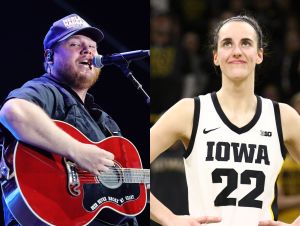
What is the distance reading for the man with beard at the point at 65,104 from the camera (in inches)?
85.2

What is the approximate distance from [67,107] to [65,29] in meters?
0.24

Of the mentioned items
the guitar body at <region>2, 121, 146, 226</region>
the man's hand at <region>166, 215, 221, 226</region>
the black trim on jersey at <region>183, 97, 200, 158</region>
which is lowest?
the man's hand at <region>166, 215, 221, 226</region>

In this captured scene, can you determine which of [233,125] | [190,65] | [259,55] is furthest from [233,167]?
[190,65]

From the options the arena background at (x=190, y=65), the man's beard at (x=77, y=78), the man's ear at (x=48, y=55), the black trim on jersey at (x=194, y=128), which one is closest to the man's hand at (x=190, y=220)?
the black trim on jersey at (x=194, y=128)

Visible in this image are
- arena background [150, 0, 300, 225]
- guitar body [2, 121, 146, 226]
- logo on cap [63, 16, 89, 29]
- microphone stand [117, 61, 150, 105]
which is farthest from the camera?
arena background [150, 0, 300, 225]

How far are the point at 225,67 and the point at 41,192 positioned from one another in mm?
739

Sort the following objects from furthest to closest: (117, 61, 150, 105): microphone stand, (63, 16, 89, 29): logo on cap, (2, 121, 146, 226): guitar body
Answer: (117, 61, 150, 105): microphone stand → (63, 16, 89, 29): logo on cap → (2, 121, 146, 226): guitar body

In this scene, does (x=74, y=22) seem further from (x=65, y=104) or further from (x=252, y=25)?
(x=252, y=25)

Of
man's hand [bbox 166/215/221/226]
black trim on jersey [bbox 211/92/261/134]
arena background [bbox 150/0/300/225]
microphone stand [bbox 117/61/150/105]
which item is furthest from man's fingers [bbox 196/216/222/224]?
arena background [bbox 150/0/300/225]

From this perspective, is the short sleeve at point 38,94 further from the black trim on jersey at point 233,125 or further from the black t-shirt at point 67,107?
the black trim on jersey at point 233,125

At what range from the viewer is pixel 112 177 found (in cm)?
234

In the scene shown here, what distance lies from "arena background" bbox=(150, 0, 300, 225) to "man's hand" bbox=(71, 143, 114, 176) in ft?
3.99

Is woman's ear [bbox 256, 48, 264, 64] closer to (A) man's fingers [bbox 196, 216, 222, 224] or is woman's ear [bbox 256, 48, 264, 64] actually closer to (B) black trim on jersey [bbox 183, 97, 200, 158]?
(B) black trim on jersey [bbox 183, 97, 200, 158]

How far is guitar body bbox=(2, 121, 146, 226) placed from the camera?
7.06ft
